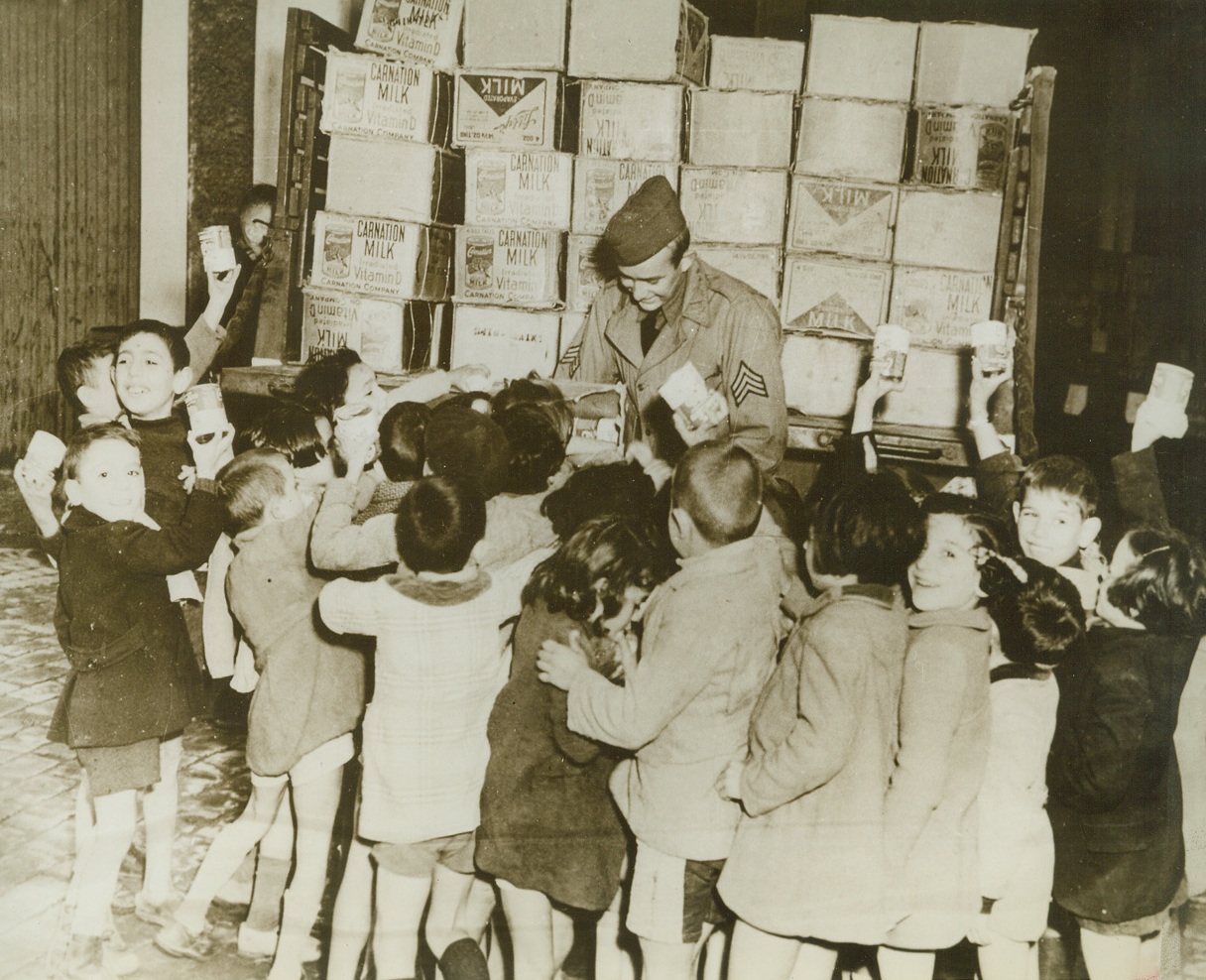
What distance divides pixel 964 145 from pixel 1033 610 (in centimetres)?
257

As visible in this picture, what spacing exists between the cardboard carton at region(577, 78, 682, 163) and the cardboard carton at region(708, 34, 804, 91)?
281mm

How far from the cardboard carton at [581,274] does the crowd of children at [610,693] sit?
1.30m

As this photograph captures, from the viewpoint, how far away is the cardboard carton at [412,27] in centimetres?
436

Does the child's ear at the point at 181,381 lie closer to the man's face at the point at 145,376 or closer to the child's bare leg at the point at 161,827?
the man's face at the point at 145,376

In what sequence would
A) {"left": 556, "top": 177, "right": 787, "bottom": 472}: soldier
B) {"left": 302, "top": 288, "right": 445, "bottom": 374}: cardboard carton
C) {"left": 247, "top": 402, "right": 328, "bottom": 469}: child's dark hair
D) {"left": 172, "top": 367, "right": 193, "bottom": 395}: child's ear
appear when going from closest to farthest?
{"left": 247, "top": 402, "right": 328, "bottom": 469}: child's dark hair → {"left": 172, "top": 367, "right": 193, "bottom": 395}: child's ear → {"left": 556, "top": 177, "right": 787, "bottom": 472}: soldier → {"left": 302, "top": 288, "right": 445, "bottom": 374}: cardboard carton

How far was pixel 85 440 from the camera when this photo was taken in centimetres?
298

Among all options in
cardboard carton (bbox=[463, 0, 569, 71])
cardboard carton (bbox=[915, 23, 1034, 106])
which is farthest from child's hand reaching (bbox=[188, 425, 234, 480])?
cardboard carton (bbox=[915, 23, 1034, 106])

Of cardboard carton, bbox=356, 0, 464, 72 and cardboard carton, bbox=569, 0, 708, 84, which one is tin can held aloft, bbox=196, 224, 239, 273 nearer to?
cardboard carton, bbox=356, 0, 464, 72

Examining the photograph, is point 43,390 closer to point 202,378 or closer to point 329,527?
point 202,378

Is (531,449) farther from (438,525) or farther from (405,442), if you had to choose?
(438,525)

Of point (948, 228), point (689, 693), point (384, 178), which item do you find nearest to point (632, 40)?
point (384, 178)

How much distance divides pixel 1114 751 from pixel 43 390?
4032mm

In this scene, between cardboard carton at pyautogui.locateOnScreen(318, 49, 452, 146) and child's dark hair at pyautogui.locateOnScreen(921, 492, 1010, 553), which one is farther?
cardboard carton at pyautogui.locateOnScreen(318, 49, 452, 146)

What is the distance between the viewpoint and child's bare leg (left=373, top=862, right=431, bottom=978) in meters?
2.69
